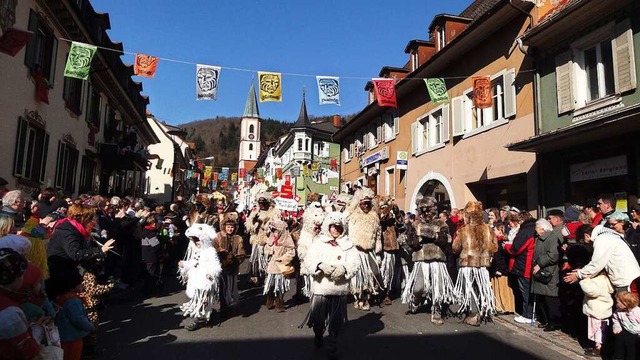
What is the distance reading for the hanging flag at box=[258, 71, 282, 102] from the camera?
13.3 metres

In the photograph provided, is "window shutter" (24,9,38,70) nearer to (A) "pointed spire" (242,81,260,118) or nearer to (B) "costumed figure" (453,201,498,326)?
(B) "costumed figure" (453,201,498,326)

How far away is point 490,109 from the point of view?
1466 cm

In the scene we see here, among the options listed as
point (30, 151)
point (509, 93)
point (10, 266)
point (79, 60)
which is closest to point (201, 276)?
point (10, 266)

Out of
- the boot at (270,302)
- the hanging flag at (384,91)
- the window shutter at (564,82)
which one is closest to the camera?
the boot at (270,302)

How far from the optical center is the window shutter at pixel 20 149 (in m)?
10.8

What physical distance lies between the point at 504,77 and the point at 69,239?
12.9 metres

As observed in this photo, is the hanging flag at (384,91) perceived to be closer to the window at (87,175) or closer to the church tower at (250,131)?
the window at (87,175)

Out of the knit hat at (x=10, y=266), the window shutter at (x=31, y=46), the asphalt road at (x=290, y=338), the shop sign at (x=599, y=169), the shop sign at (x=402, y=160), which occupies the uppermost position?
the window shutter at (x=31, y=46)

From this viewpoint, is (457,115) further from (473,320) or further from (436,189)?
(473,320)

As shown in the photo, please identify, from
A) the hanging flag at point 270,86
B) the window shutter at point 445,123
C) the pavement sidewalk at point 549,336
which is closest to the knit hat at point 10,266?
the pavement sidewalk at point 549,336

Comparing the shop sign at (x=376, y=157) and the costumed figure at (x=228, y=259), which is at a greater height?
the shop sign at (x=376, y=157)

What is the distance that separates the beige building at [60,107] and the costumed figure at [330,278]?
8.09m

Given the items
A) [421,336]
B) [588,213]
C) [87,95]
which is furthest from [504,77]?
[87,95]

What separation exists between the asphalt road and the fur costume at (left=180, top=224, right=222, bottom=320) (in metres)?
0.36
